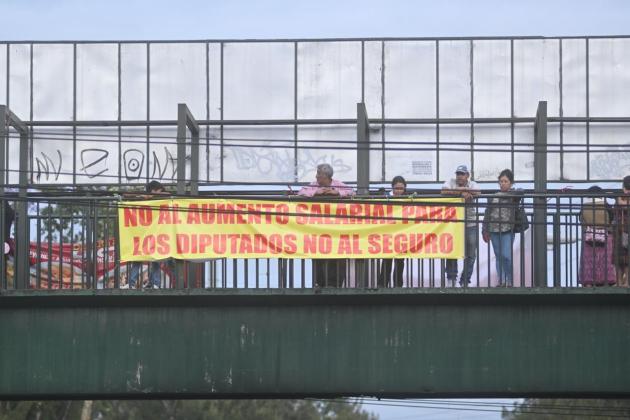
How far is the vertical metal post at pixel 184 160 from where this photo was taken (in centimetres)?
1815

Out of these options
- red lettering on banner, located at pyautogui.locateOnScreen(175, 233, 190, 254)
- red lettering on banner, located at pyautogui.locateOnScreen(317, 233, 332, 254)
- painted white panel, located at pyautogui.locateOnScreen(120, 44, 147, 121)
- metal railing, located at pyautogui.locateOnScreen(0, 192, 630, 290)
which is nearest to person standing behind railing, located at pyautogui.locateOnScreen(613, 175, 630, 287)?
metal railing, located at pyautogui.locateOnScreen(0, 192, 630, 290)

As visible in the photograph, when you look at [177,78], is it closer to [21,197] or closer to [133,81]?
[133,81]

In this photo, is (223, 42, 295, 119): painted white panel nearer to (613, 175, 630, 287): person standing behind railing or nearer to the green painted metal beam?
the green painted metal beam

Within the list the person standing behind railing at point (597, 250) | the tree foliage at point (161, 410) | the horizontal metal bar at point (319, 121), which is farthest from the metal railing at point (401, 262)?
the tree foliage at point (161, 410)

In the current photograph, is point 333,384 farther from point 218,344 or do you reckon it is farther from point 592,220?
point 592,220

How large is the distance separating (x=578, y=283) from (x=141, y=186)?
8923 mm

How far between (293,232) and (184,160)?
10.1ft

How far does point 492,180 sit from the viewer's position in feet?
72.1

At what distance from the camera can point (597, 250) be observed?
1731 centimetres

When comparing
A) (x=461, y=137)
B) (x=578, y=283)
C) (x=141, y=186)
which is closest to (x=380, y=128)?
(x=461, y=137)

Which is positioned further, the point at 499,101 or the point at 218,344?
the point at 499,101

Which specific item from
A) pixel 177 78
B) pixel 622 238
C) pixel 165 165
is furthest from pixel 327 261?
pixel 177 78

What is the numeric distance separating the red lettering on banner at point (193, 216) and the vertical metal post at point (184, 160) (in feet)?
1.80

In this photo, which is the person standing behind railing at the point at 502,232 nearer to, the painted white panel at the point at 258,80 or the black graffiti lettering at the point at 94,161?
the painted white panel at the point at 258,80
